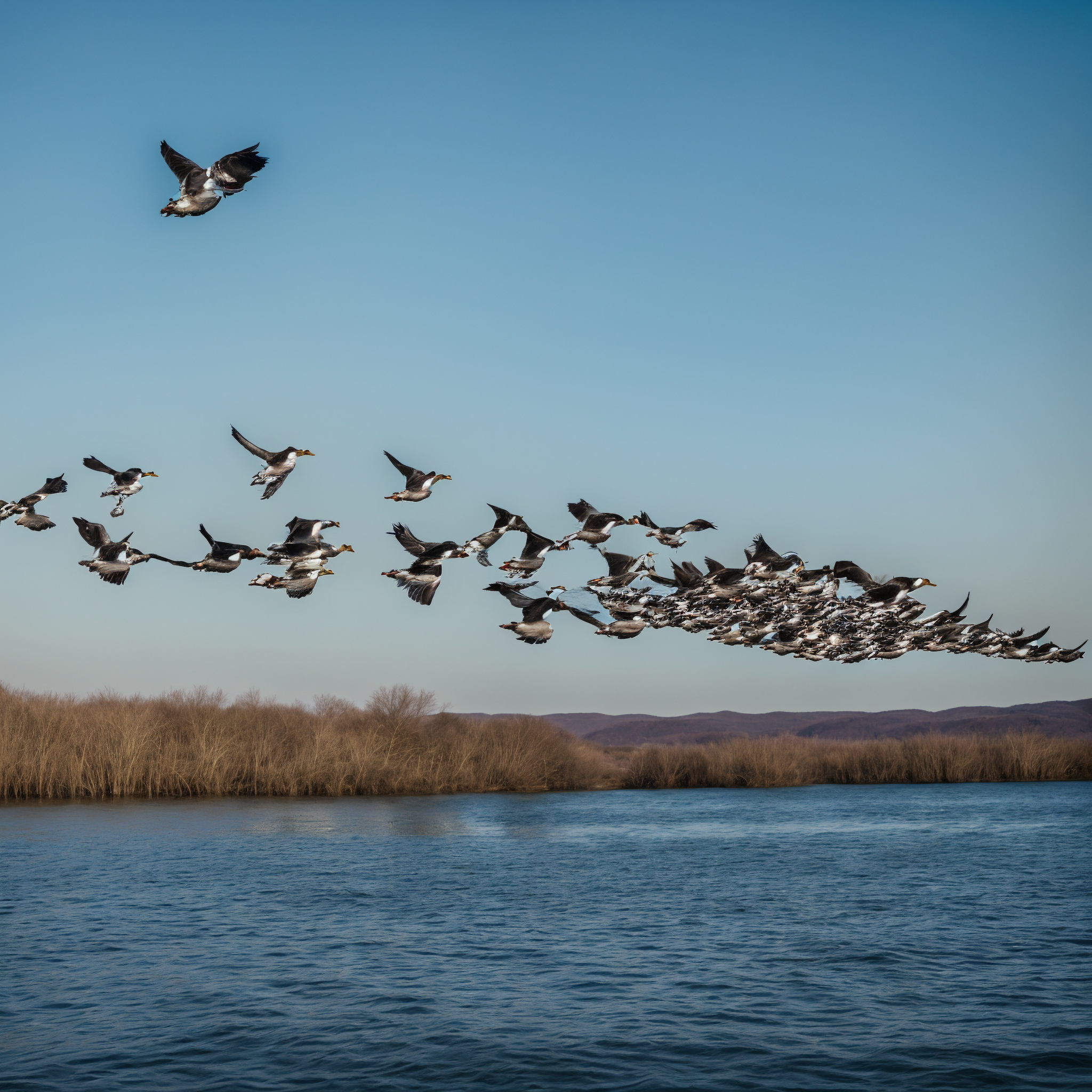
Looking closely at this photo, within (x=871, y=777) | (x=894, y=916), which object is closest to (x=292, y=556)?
(x=894, y=916)

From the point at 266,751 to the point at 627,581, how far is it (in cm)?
3468

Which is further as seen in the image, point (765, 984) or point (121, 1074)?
point (765, 984)

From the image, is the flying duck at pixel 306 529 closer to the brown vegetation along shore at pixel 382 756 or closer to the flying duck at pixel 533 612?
the flying duck at pixel 533 612

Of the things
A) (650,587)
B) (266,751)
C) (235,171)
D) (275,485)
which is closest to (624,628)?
(650,587)

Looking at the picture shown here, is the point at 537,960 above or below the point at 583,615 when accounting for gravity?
below

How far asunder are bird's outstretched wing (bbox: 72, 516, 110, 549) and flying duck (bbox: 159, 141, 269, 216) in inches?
269

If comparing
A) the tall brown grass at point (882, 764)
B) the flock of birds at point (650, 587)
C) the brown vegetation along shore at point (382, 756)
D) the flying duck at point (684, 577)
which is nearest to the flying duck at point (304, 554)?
the flock of birds at point (650, 587)

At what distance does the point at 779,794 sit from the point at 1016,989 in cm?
4150

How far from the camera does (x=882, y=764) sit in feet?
214

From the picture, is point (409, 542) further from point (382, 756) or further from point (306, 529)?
point (382, 756)

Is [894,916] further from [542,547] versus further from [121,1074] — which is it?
[121,1074]

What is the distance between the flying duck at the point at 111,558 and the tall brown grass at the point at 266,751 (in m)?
31.2

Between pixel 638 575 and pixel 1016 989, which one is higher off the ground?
A: pixel 638 575

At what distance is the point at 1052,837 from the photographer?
37562 mm
